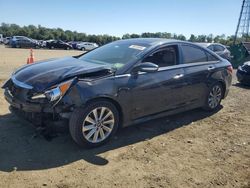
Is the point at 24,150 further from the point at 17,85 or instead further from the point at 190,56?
the point at 190,56

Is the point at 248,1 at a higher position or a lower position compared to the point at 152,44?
higher

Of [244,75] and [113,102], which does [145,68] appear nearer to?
[113,102]

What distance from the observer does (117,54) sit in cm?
556

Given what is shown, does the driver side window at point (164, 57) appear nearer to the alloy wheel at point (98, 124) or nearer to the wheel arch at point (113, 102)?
the wheel arch at point (113, 102)

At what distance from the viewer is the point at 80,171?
13.1 feet

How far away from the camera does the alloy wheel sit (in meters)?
4.53

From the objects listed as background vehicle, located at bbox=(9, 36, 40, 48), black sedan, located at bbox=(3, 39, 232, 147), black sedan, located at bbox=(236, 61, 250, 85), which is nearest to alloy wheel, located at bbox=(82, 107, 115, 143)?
black sedan, located at bbox=(3, 39, 232, 147)

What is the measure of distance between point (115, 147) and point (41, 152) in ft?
3.64

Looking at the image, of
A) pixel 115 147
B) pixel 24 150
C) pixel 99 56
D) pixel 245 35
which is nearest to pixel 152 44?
pixel 99 56

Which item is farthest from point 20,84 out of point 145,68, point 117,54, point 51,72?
point 145,68

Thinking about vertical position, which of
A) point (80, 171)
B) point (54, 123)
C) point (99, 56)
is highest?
point (99, 56)

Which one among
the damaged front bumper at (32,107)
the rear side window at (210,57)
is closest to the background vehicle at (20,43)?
the rear side window at (210,57)

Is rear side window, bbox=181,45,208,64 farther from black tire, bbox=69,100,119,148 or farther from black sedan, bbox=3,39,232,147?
black tire, bbox=69,100,119,148

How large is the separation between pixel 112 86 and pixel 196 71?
7.22 feet
